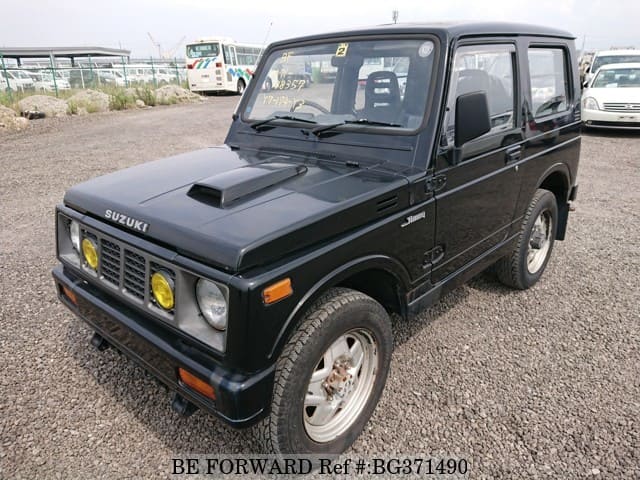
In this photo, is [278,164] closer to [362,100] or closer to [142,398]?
[362,100]

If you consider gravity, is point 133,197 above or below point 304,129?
below

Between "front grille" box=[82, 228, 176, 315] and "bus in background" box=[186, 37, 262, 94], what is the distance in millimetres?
23149

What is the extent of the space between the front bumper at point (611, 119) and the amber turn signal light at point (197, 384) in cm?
1201

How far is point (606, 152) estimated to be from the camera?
9672mm

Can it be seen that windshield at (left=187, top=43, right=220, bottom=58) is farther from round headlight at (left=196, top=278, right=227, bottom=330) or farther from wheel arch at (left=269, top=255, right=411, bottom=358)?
round headlight at (left=196, top=278, right=227, bottom=330)

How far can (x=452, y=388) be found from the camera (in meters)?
2.91

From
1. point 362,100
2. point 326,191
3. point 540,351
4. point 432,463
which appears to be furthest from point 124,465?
point 540,351

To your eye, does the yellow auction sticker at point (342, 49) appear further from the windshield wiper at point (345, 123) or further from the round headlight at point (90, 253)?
the round headlight at point (90, 253)

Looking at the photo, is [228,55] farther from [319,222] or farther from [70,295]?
[319,222]

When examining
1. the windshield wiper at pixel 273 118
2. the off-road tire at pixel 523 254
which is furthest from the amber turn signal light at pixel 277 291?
the off-road tire at pixel 523 254

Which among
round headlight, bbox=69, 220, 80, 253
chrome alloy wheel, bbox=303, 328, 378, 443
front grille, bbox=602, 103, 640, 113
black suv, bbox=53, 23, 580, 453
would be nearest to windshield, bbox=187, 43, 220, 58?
front grille, bbox=602, 103, 640, 113

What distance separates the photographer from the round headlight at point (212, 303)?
6.08ft

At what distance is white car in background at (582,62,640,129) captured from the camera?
35.3 feet

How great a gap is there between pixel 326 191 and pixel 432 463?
1.47 m
